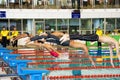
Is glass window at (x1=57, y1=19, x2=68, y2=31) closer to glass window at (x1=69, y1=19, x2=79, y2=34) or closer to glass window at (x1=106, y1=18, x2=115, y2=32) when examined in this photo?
glass window at (x1=69, y1=19, x2=79, y2=34)

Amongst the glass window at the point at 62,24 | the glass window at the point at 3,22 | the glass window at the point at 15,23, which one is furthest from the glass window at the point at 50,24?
the glass window at the point at 3,22

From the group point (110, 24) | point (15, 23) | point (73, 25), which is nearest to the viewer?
point (15, 23)

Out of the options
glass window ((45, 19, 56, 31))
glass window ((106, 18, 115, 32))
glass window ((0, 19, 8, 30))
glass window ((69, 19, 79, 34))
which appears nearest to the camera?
glass window ((0, 19, 8, 30))

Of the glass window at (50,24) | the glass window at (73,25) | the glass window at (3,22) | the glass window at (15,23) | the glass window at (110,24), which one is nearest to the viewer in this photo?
the glass window at (3,22)

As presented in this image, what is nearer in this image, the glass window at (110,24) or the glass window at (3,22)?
the glass window at (3,22)

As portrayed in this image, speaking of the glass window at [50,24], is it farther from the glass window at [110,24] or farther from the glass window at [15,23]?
the glass window at [110,24]

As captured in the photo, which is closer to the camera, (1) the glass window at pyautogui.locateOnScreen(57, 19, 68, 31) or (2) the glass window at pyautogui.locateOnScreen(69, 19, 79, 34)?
(1) the glass window at pyautogui.locateOnScreen(57, 19, 68, 31)

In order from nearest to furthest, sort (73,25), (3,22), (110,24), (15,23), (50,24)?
1. (3,22)
2. (15,23)
3. (50,24)
4. (73,25)
5. (110,24)

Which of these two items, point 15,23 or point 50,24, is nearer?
point 15,23

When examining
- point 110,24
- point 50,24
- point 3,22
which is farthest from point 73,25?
point 3,22

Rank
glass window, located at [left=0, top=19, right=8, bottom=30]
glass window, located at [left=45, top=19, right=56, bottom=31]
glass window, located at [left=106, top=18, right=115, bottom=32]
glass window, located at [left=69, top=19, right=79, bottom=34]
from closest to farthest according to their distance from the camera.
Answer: glass window, located at [left=0, top=19, right=8, bottom=30]
glass window, located at [left=45, top=19, right=56, bottom=31]
glass window, located at [left=69, top=19, right=79, bottom=34]
glass window, located at [left=106, top=18, right=115, bottom=32]

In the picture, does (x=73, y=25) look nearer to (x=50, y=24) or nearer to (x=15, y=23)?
(x=50, y=24)

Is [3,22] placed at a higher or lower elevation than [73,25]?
higher

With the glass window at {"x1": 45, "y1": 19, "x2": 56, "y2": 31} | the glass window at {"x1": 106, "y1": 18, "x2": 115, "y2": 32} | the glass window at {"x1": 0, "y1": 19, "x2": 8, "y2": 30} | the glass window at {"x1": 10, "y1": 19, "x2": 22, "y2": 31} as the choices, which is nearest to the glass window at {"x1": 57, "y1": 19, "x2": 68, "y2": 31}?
the glass window at {"x1": 45, "y1": 19, "x2": 56, "y2": 31}
